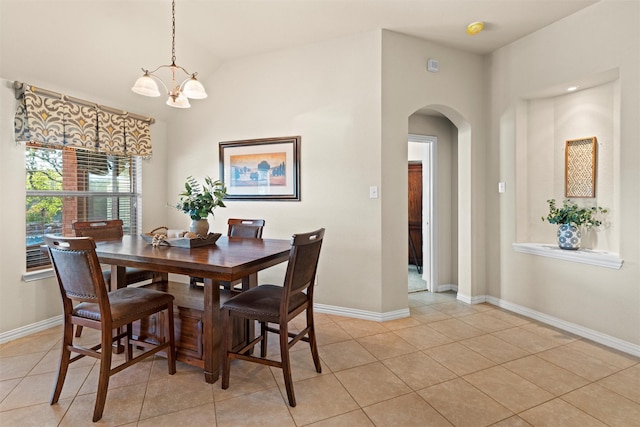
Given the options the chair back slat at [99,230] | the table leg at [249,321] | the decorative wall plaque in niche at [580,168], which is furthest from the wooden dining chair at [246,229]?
the decorative wall plaque in niche at [580,168]

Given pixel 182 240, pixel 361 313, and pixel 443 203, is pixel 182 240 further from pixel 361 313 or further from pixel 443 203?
pixel 443 203

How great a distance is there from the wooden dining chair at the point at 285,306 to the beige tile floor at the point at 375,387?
19 cm

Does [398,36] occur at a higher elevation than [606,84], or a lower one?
higher

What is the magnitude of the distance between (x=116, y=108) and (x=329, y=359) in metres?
3.49

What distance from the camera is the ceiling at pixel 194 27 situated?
8.78ft

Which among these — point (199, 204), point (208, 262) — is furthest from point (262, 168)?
point (208, 262)

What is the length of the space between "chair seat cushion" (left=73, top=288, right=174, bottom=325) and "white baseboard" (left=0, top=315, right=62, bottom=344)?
4.57ft

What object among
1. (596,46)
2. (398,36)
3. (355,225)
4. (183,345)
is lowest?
(183,345)

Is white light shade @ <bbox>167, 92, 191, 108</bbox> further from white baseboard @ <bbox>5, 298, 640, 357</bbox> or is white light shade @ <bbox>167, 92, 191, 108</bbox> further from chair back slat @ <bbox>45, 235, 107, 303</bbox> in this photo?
white baseboard @ <bbox>5, 298, 640, 357</bbox>

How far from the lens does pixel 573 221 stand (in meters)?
3.06

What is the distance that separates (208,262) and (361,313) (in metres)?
1.92

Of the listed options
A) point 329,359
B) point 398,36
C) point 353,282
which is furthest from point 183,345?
point 398,36

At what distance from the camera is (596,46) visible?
2762mm

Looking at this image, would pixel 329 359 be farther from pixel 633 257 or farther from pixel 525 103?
pixel 525 103
